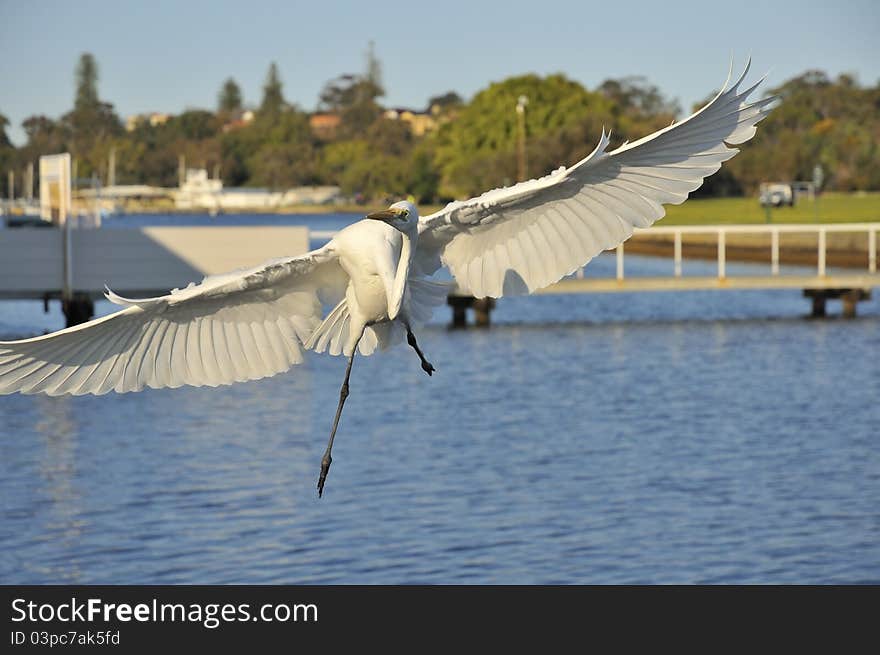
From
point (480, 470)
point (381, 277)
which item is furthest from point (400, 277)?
point (480, 470)

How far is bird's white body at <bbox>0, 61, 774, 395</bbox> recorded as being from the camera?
38.4 feet

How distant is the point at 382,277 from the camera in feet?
38.1

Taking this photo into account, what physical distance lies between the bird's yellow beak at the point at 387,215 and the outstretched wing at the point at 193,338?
29.2 inches

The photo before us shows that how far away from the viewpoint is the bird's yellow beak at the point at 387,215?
11367mm

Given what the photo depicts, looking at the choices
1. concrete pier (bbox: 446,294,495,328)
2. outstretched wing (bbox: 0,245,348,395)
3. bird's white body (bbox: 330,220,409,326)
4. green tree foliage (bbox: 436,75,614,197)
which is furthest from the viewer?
green tree foliage (bbox: 436,75,614,197)

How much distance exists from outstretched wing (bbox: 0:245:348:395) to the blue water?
26.7 ft

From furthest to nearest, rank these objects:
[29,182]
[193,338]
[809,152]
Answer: [29,182], [809,152], [193,338]

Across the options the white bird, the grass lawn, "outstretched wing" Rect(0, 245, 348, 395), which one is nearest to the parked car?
the grass lawn

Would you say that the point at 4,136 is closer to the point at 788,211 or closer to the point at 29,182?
the point at 29,182

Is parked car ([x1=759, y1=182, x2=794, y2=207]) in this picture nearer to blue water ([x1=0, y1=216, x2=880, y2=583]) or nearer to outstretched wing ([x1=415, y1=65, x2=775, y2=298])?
blue water ([x1=0, y1=216, x2=880, y2=583])

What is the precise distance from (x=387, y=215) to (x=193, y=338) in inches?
93.0

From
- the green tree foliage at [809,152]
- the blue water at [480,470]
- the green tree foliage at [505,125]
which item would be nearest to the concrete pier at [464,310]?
the blue water at [480,470]
